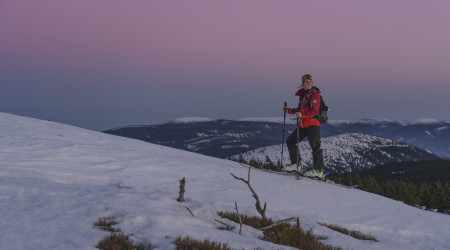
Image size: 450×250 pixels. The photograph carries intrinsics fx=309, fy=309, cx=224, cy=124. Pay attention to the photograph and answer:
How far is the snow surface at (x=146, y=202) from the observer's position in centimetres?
458

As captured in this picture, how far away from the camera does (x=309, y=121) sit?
12.8 metres

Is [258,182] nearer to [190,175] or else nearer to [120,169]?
[190,175]

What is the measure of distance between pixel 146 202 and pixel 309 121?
855cm

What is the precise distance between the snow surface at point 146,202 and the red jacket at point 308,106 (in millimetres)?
2457

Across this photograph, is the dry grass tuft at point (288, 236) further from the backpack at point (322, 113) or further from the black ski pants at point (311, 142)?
the backpack at point (322, 113)

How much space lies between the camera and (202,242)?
4348 millimetres

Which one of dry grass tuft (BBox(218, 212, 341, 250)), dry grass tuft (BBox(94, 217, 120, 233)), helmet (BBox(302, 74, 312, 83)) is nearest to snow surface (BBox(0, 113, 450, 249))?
dry grass tuft (BBox(94, 217, 120, 233))

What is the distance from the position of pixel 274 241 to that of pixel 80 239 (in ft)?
9.90

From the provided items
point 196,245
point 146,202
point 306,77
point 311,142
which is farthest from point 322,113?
point 196,245

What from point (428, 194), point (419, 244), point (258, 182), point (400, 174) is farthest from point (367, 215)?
point (400, 174)

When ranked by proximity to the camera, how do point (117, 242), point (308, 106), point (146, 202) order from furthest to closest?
point (308, 106) < point (146, 202) < point (117, 242)

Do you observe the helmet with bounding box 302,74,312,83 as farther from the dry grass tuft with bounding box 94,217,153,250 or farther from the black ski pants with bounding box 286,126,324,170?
the dry grass tuft with bounding box 94,217,153,250

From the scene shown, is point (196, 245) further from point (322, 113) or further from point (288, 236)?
point (322, 113)

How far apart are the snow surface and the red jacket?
246 centimetres
